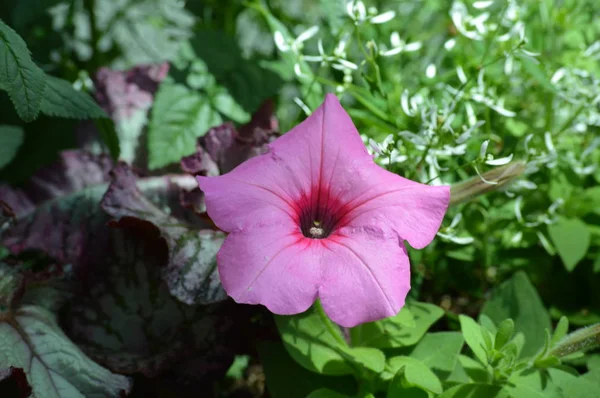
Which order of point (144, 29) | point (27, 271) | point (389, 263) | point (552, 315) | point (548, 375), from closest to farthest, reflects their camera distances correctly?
point (389, 263)
point (548, 375)
point (27, 271)
point (552, 315)
point (144, 29)

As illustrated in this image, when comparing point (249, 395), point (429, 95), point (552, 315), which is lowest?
point (249, 395)

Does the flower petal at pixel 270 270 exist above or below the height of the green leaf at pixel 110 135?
above

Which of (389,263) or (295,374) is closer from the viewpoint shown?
(389,263)

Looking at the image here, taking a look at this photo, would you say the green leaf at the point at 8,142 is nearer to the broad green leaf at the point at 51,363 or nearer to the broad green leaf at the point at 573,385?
the broad green leaf at the point at 51,363

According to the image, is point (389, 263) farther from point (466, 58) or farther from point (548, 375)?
point (466, 58)

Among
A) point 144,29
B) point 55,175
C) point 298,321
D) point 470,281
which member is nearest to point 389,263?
point 298,321

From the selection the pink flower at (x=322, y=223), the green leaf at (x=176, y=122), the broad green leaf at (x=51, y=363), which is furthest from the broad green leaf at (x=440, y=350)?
the green leaf at (x=176, y=122)

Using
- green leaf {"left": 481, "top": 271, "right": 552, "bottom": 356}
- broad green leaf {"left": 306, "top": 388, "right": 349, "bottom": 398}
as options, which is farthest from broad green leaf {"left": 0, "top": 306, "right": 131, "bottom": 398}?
green leaf {"left": 481, "top": 271, "right": 552, "bottom": 356}

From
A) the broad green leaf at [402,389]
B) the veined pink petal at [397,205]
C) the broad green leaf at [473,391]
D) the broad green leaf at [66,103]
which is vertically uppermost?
the broad green leaf at [66,103]

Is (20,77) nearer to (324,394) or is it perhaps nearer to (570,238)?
(324,394)
